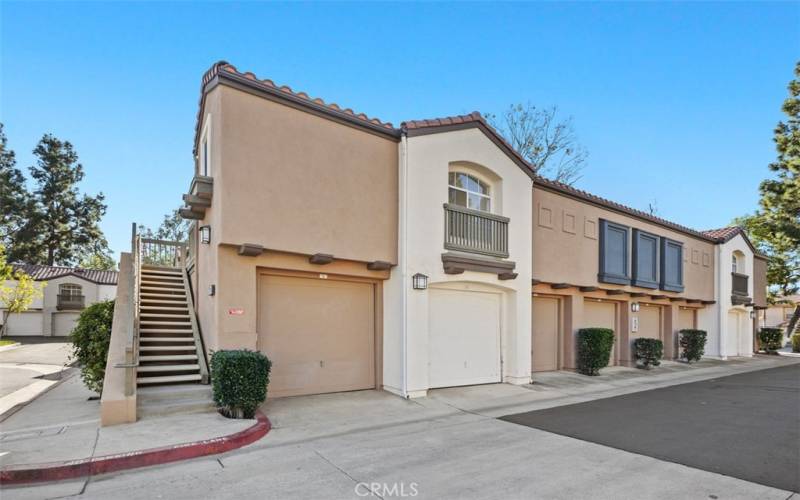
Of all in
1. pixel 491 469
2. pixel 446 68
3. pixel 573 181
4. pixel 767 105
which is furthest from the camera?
pixel 573 181

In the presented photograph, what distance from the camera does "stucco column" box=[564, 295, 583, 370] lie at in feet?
47.0

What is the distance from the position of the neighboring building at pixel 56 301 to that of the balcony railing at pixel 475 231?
29.1 meters

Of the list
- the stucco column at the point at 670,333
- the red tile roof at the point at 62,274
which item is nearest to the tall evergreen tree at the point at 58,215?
the red tile roof at the point at 62,274

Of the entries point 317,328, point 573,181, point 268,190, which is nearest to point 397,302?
point 317,328

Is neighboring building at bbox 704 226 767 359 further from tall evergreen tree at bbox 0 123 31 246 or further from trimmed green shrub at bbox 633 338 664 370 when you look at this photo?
tall evergreen tree at bbox 0 123 31 246

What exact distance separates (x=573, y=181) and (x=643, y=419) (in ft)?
64.0

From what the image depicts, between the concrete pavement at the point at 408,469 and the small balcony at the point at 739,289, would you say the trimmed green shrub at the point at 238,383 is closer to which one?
the concrete pavement at the point at 408,469

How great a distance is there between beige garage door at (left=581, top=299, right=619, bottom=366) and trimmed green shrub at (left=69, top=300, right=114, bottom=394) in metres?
13.1

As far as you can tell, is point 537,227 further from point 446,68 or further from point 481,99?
point 481,99

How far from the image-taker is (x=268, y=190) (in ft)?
27.9

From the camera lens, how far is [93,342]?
8336 mm

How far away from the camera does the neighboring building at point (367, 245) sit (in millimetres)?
8336

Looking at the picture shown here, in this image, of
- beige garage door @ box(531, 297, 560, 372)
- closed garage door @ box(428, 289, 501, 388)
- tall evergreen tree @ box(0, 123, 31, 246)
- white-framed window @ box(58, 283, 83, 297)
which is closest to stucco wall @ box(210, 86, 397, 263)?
closed garage door @ box(428, 289, 501, 388)

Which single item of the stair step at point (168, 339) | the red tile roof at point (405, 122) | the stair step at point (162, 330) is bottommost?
the stair step at point (168, 339)
